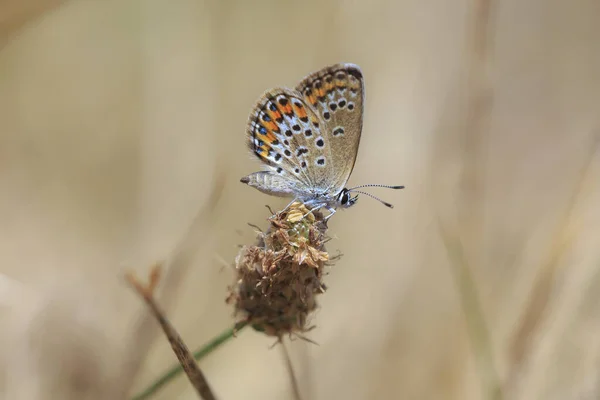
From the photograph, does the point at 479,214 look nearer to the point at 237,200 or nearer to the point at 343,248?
the point at 343,248

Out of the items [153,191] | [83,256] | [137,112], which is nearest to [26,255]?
[83,256]

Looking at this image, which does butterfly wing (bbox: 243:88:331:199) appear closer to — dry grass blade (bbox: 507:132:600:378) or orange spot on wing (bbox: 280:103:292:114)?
orange spot on wing (bbox: 280:103:292:114)

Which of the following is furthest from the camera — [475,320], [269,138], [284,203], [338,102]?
[284,203]

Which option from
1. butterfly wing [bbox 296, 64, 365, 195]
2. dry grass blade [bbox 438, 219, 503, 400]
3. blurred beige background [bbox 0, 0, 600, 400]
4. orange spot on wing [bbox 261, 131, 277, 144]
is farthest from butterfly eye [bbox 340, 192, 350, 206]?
blurred beige background [bbox 0, 0, 600, 400]

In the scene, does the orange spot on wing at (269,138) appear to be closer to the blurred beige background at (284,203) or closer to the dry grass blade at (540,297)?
the blurred beige background at (284,203)

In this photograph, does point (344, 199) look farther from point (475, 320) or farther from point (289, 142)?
point (475, 320)

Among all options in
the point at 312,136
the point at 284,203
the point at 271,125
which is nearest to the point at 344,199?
the point at 312,136

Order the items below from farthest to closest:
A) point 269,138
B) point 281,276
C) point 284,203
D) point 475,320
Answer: point 284,203 → point 475,320 → point 269,138 → point 281,276
